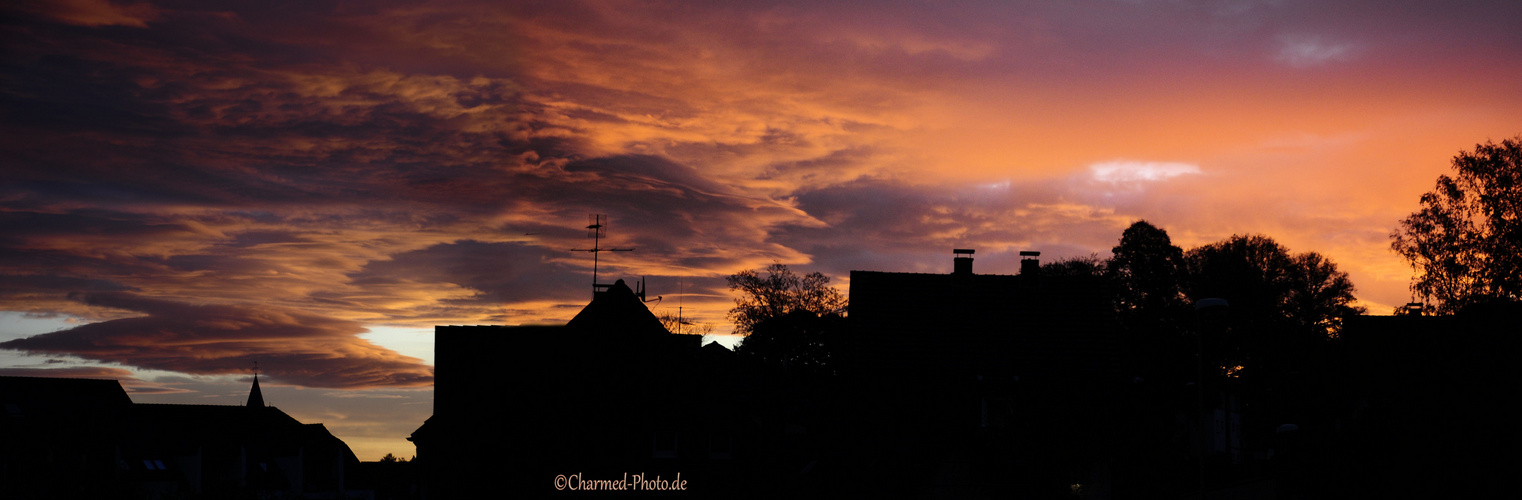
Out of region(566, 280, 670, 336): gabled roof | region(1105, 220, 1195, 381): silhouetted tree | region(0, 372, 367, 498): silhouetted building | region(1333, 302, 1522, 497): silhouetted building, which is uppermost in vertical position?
region(1105, 220, 1195, 381): silhouetted tree

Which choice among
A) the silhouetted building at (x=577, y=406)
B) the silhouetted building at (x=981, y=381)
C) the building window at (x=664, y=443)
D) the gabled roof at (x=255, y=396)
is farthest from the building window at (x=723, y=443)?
the gabled roof at (x=255, y=396)

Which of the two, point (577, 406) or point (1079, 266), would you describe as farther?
point (1079, 266)

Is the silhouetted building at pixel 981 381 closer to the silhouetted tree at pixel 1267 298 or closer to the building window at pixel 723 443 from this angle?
the building window at pixel 723 443

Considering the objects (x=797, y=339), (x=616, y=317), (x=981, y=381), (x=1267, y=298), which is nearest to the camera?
(x=981, y=381)

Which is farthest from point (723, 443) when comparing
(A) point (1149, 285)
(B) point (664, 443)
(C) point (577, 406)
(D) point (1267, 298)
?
(D) point (1267, 298)

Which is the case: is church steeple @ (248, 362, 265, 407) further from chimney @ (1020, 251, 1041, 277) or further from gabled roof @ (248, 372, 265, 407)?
chimney @ (1020, 251, 1041, 277)

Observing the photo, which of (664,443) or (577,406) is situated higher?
(577,406)

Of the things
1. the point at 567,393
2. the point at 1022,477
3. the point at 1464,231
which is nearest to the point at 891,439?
the point at 1022,477

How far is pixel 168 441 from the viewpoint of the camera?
7881 cm

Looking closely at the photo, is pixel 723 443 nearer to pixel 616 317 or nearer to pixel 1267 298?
pixel 616 317

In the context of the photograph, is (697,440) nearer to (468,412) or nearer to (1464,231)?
(468,412)

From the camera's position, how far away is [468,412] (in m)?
44.9

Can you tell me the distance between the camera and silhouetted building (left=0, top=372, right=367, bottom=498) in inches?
2820

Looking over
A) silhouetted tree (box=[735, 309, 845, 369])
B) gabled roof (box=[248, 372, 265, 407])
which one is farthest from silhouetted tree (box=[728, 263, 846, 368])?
gabled roof (box=[248, 372, 265, 407])
